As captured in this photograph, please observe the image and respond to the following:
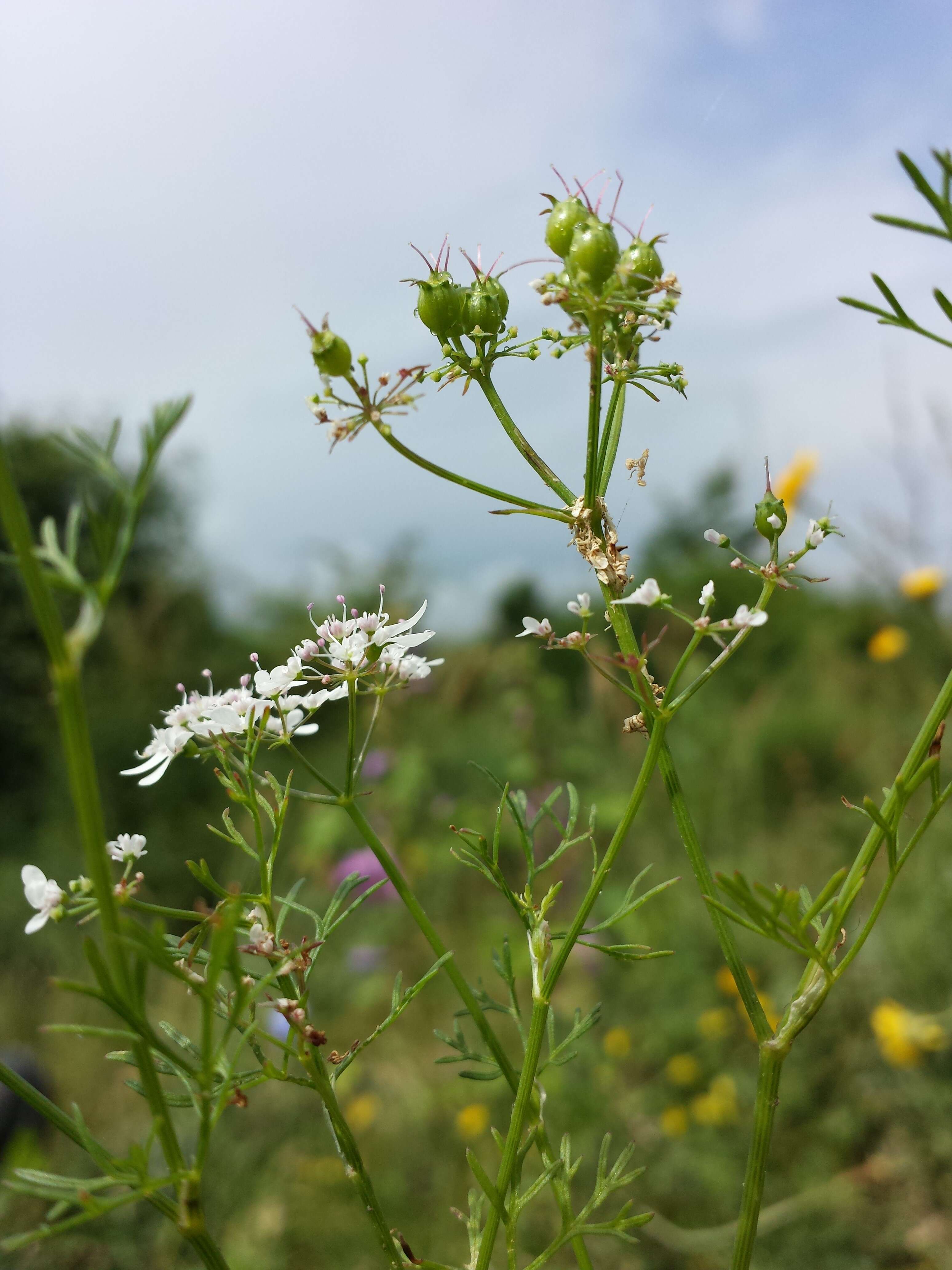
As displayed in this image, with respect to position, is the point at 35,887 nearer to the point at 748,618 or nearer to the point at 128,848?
the point at 128,848

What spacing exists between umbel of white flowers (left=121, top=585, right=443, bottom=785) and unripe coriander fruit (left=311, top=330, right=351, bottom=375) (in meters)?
0.14

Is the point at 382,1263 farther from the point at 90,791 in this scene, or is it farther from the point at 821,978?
the point at 90,791

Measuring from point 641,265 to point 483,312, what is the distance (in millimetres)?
117

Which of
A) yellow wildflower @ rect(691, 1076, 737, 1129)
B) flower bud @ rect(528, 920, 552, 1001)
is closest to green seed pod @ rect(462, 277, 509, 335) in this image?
flower bud @ rect(528, 920, 552, 1001)

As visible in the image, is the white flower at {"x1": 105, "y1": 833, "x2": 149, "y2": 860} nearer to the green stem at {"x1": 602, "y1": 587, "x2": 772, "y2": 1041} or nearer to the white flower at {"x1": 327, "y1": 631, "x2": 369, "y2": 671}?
the white flower at {"x1": 327, "y1": 631, "x2": 369, "y2": 671}

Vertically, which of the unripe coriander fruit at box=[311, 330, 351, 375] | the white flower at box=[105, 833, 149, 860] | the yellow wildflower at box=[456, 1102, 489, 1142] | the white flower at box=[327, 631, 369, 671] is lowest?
the yellow wildflower at box=[456, 1102, 489, 1142]

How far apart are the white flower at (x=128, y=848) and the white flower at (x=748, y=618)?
0.41 metres

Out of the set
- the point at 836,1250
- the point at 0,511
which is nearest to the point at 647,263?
the point at 0,511

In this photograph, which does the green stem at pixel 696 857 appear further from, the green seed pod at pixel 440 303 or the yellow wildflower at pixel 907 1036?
the yellow wildflower at pixel 907 1036

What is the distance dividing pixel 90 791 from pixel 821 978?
0.47 metres

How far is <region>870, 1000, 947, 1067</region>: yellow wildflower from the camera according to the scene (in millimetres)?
2408

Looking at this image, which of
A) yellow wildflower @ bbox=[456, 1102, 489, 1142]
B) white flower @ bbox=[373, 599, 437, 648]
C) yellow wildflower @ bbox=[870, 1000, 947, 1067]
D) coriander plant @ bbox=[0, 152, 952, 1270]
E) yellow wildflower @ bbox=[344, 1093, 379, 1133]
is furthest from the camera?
yellow wildflower @ bbox=[344, 1093, 379, 1133]

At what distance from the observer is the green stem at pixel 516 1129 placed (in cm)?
55

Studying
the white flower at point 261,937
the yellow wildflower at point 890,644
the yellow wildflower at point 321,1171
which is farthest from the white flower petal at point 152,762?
the yellow wildflower at point 890,644
